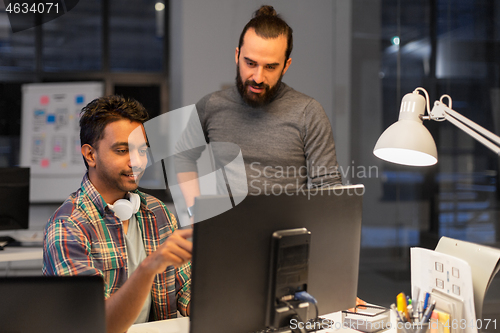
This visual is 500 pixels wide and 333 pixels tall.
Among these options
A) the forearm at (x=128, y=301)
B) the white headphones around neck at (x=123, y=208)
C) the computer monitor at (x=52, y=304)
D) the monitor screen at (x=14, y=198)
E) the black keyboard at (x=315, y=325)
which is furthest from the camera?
the monitor screen at (x=14, y=198)

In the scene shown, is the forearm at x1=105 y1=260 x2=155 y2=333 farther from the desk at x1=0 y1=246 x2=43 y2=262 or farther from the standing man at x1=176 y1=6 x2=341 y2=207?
the desk at x1=0 y1=246 x2=43 y2=262

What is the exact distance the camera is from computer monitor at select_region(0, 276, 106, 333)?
30.2 inches

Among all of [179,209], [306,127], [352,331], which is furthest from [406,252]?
[179,209]

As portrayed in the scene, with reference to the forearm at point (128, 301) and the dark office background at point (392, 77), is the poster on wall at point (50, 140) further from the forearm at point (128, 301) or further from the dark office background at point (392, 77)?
the forearm at point (128, 301)

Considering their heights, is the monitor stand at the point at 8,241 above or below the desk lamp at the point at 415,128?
below

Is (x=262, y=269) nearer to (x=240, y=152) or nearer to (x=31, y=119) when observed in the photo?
(x=240, y=152)

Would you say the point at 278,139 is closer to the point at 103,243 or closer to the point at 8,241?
the point at 103,243

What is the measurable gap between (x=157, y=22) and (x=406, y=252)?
320 centimetres

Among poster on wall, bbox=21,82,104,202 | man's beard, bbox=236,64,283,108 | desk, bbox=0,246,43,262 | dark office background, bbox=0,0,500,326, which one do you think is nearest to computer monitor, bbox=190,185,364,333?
dark office background, bbox=0,0,500,326

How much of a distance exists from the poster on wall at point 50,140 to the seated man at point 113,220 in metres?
2.94

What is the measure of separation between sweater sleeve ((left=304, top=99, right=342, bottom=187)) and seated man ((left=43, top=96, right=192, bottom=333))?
1.96 ft

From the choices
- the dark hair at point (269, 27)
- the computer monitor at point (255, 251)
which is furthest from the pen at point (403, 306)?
the dark hair at point (269, 27)

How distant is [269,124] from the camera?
Result: 1761 mm

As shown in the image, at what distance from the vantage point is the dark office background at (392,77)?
2639 mm
